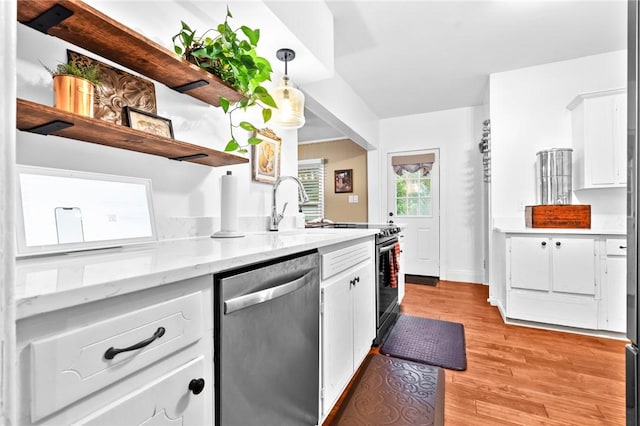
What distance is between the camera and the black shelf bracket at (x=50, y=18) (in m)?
0.87

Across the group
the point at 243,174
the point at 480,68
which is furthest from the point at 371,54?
the point at 243,174

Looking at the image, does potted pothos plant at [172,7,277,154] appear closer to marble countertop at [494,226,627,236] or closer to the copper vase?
the copper vase

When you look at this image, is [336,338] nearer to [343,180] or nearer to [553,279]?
[553,279]

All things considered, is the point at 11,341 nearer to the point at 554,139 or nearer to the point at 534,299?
the point at 534,299

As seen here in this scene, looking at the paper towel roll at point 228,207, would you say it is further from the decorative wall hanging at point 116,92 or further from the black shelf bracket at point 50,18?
the black shelf bracket at point 50,18

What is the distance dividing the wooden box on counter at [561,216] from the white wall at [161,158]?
2548mm

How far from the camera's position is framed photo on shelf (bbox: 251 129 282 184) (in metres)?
1.97

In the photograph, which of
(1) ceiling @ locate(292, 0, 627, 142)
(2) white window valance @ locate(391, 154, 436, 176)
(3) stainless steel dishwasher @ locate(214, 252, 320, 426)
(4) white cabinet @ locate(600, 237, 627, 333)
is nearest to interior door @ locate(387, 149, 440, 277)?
(2) white window valance @ locate(391, 154, 436, 176)

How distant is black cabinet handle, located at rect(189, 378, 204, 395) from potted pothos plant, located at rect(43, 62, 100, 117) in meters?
0.85

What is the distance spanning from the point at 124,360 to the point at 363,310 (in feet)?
4.91

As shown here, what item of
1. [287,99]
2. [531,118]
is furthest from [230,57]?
[531,118]

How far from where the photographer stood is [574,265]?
8.48 feet

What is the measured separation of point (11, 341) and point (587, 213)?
12.1 feet

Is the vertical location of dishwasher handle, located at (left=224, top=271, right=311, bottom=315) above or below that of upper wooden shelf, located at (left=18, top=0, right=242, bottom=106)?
below
